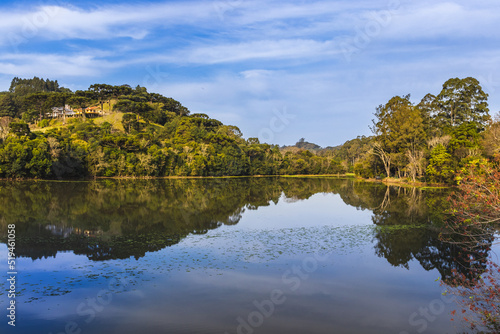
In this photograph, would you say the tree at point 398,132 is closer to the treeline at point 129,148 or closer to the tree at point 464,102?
the tree at point 464,102

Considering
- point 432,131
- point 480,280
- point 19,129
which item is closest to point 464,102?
point 432,131

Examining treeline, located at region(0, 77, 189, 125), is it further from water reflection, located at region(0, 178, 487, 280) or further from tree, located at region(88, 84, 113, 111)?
water reflection, located at region(0, 178, 487, 280)

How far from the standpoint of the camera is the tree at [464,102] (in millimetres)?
49188

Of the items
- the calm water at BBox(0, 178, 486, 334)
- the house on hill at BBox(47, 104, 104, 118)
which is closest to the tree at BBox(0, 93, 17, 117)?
the house on hill at BBox(47, 104, 104, 118)

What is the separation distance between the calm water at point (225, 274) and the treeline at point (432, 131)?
80.5ft

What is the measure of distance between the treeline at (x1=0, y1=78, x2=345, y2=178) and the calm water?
1193 inches

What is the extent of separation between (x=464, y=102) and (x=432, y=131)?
5711mm

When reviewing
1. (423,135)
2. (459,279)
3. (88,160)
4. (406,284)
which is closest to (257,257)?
(406,284)

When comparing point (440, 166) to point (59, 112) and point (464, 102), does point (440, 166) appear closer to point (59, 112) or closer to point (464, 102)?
point (464, 102)

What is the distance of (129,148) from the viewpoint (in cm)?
6219

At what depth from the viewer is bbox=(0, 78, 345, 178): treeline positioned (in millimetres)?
46922

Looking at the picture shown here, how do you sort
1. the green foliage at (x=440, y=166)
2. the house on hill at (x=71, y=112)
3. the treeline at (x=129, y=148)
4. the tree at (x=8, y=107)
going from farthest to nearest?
the tree at (x=8, y=107) < the house on hill at (x=71, y=112) < the treeline at (x=129, y=148) < the green foliage at (x=440, y=166)

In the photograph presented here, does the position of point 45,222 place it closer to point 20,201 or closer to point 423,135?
point 20,201

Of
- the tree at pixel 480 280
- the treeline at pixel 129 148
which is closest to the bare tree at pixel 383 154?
the treeline at pixel 129 148
